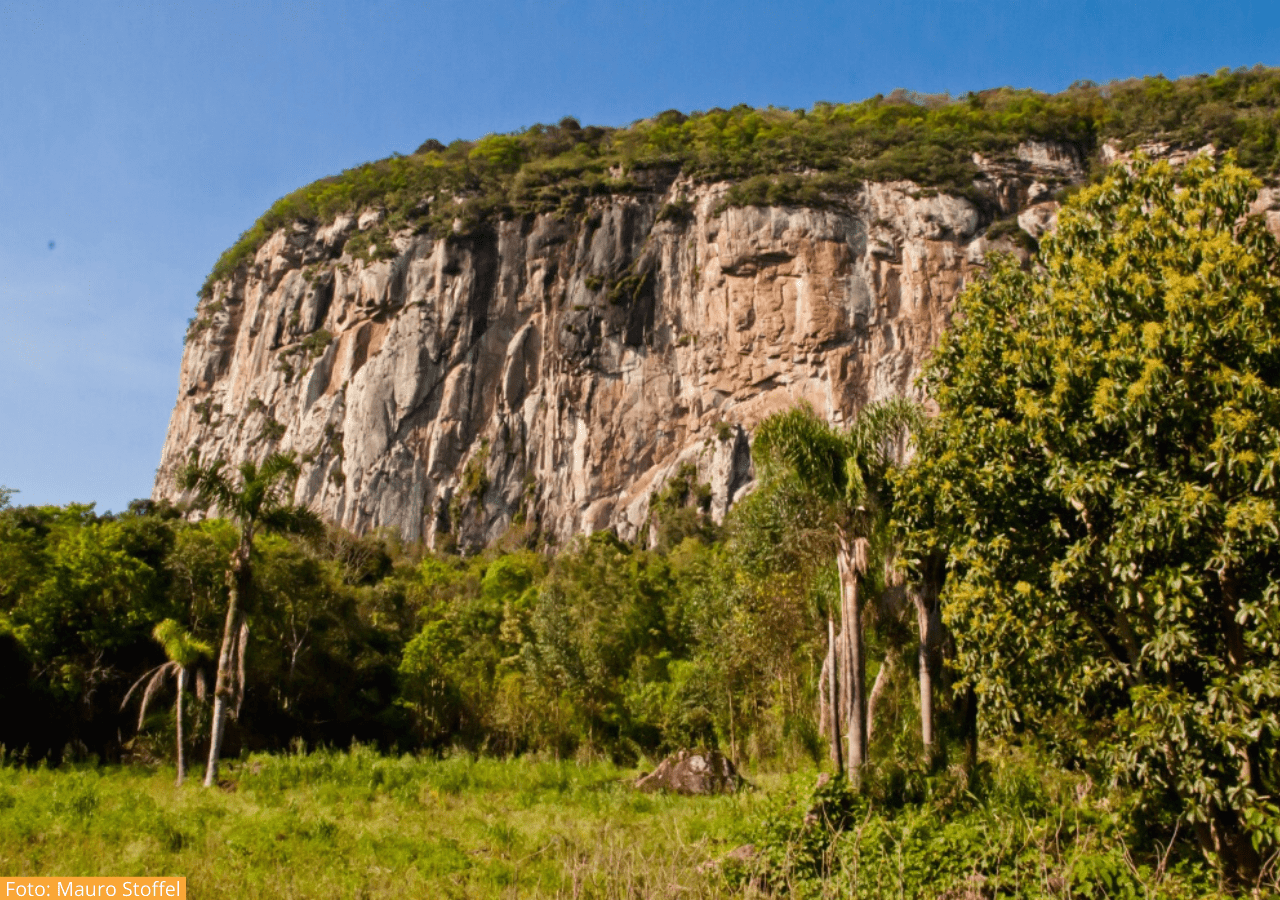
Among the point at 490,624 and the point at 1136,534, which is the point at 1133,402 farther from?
the point at 490,624

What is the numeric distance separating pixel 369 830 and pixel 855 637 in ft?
23.1

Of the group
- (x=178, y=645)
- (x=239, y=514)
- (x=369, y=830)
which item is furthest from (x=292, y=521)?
(x=369, y=830)

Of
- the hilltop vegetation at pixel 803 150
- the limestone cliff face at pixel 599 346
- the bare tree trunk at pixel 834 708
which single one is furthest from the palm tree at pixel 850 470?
the hilltop vegetation at pixel 803 150

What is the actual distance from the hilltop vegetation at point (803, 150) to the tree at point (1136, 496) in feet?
186

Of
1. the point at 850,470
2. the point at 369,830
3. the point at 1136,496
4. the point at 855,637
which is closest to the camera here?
the point at 1136,496

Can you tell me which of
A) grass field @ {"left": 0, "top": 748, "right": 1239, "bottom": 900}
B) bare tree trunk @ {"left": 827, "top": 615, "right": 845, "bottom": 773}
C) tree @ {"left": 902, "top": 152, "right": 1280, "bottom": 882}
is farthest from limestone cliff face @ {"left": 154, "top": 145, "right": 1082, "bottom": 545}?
tree @ {"left": 902, "top": 152, "right": 1280, "bottom": 882}

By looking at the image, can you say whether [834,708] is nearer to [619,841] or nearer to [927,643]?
[927,643]

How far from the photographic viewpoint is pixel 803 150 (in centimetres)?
6888

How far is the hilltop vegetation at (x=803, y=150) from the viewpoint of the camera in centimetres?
6341

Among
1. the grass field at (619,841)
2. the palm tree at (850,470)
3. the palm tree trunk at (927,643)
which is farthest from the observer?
the palm tree trunk at (927,643)

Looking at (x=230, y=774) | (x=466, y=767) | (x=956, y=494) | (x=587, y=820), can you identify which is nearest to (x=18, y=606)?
(x=230, y=774)

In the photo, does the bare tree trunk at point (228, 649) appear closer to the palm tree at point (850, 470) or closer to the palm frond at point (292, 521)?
the palm frond at point (292, 521)

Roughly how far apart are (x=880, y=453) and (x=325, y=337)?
62849 millimetres

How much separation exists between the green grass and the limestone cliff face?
41.6 meters
